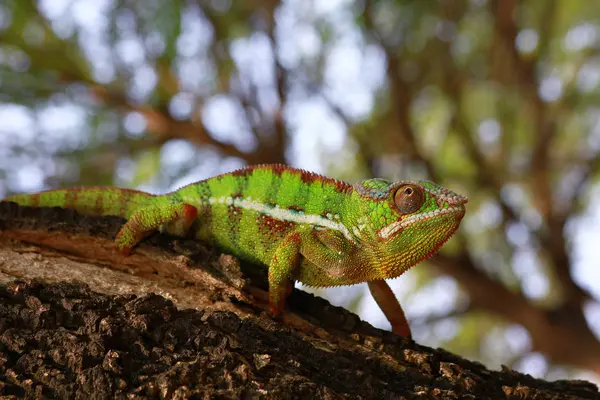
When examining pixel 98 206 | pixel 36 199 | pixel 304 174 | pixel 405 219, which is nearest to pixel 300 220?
pixel 304 174

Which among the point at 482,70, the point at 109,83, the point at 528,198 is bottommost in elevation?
the point at 109,83

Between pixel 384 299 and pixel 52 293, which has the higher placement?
pixel 384 299

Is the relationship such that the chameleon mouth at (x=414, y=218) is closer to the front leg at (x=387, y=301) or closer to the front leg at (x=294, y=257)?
the front leg at (x=294, y=257)

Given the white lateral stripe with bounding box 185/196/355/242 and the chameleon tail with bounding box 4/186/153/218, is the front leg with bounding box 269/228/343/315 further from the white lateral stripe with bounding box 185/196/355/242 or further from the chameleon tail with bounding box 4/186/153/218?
the chameleon tail with bounding box 4/186/153/218

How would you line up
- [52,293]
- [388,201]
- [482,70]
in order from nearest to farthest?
1. [52,293]
2. [388,201]
3. [482,70]

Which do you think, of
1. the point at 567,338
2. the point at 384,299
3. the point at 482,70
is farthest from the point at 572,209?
the point at 384,299

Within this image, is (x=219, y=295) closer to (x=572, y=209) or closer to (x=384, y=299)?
(x=384, y=299)

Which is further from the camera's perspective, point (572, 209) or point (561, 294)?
point (572, 209)
